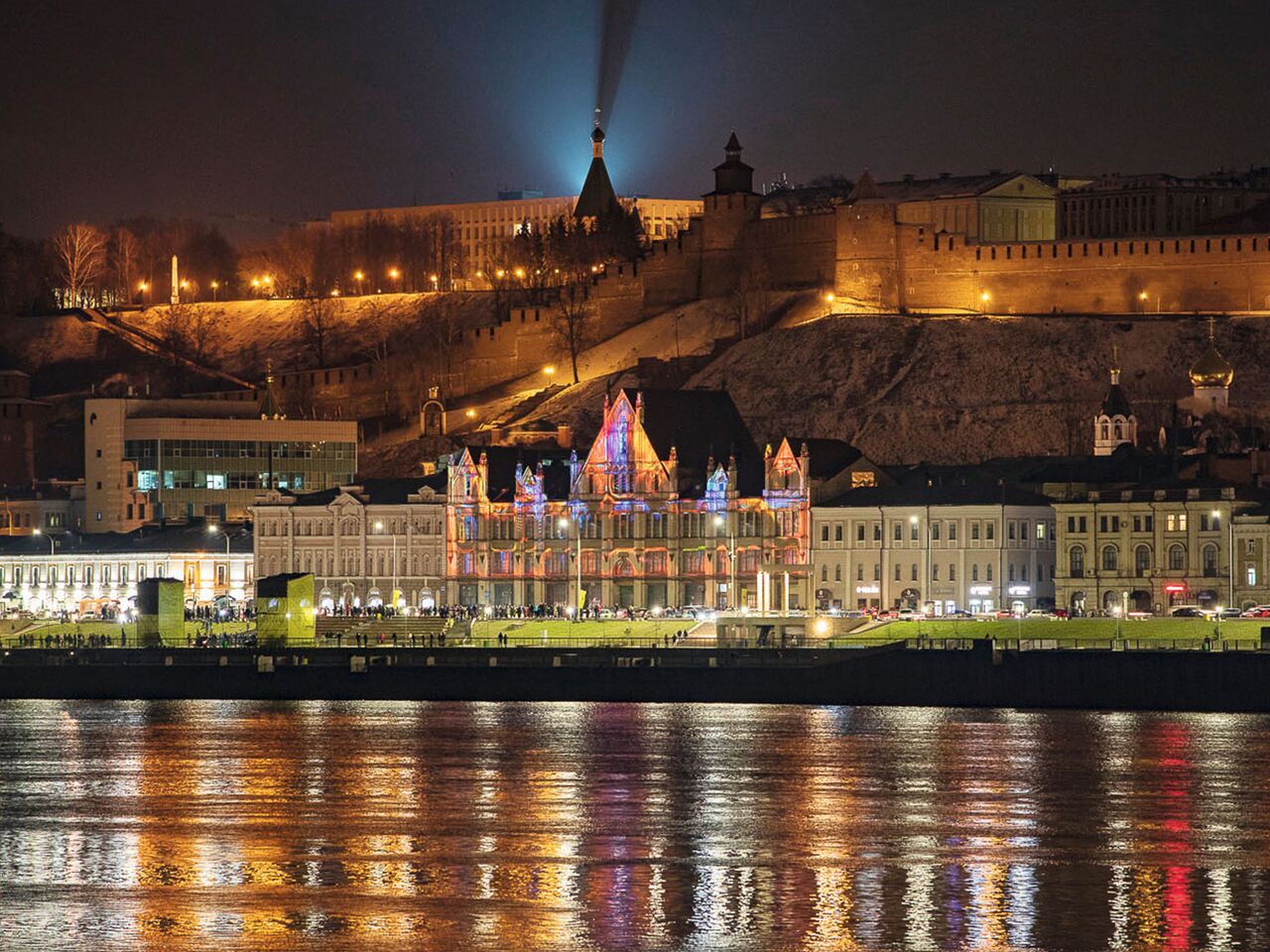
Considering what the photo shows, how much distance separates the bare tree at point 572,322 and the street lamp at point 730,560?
52908mm

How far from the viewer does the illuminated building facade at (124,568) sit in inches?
5778

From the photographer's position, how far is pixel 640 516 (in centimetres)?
13900

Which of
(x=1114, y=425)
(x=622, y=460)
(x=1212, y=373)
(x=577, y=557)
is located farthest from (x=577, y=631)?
(x=1212, y=373)

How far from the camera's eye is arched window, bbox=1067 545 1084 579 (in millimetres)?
122188

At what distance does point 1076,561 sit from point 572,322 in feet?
235

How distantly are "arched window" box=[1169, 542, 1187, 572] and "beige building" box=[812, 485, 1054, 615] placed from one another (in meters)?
6.36

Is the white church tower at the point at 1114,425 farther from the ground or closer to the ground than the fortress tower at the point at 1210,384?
closer to the ground

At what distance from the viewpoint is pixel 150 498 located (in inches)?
6521

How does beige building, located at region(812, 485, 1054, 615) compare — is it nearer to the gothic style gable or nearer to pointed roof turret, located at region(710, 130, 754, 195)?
the gothic style gable

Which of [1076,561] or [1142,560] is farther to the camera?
[1076,561]

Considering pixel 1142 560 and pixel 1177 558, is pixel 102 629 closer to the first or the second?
pixel 1142 560

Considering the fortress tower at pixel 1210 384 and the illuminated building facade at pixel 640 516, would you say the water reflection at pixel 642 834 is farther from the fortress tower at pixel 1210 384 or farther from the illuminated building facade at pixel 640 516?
the fortress tower at pixel 1210 384

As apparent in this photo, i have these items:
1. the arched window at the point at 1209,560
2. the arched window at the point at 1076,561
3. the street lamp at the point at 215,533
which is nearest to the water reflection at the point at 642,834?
the arched window at the point at 1209,560

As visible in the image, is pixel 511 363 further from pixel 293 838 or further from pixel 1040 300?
pixel 293 838
